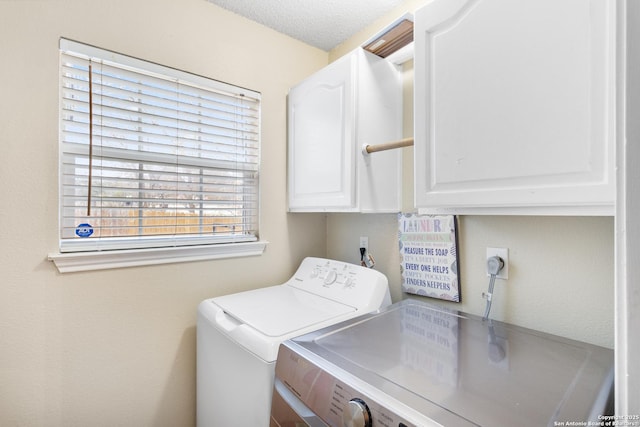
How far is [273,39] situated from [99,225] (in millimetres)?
1347

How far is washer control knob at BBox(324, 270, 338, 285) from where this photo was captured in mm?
1540

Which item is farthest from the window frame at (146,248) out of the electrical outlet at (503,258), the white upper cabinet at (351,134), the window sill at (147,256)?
the electrical outlet at (503,258)

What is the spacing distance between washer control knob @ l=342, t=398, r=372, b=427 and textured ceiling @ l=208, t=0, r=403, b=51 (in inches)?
67.5

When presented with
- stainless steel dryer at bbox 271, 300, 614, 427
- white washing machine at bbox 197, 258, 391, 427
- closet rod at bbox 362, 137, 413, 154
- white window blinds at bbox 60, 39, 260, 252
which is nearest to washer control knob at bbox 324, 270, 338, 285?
white washing machine at bbox 197, 258, 391, 427

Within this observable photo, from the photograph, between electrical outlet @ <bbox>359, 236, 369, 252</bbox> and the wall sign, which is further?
electrical outlet @ <bbox>359, 236, 369, 252</bbox>

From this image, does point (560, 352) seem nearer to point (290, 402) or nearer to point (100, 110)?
point (290, 402)

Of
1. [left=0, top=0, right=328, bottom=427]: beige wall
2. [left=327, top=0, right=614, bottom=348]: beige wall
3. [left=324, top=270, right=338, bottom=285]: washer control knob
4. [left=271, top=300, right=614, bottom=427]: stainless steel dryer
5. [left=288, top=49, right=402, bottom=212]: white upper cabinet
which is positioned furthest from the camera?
[left=324, top=270, right=338, bottom=285]: washer control knob

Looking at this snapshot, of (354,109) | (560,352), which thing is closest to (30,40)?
(354,109)

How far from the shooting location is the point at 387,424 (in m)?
0.65

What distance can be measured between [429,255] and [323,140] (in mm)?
761

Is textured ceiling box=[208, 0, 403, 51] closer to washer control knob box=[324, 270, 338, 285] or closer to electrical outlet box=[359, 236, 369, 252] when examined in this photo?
electrical outlet box=[359, 236, 369, 252]

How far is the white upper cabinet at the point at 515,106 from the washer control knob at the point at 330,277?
2.11 feet

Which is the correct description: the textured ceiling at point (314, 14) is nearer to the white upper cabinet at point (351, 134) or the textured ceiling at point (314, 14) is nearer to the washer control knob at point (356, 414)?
the white upper cabinet at point (351, 134)

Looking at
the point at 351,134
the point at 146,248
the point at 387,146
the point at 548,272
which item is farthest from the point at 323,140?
the point at 548,272
